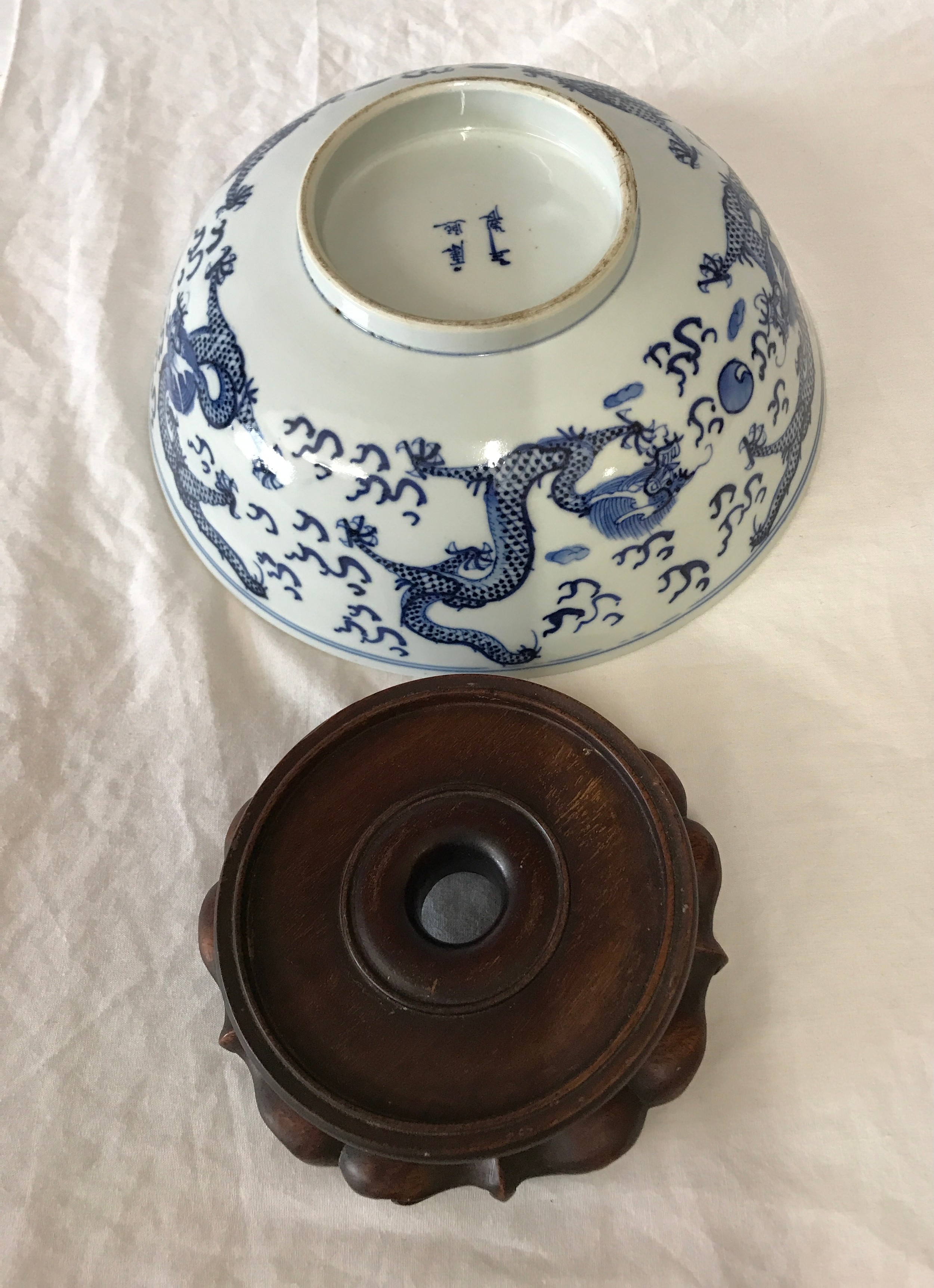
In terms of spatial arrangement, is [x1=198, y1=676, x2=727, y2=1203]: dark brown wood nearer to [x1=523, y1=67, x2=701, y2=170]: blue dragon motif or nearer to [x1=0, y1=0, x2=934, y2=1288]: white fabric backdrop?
[x1=0, y1=0, x2=934, y2=1288]: white fabric backdrop

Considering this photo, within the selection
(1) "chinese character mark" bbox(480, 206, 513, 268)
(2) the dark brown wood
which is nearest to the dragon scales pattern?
(1) "chinese character mark" bbox(480, 206, 513, 268)

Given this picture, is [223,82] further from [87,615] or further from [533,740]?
[533,740]

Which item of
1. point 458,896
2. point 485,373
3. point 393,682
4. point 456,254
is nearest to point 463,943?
point 458,896

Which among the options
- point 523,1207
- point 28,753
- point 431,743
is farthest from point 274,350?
point 523,1207

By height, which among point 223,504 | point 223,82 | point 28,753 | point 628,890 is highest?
point 223,82

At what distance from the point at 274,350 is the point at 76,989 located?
0.50 m

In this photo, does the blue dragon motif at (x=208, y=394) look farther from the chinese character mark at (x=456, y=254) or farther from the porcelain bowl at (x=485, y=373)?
the chinese character mark at (x=456, y=254)

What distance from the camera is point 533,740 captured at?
723mm

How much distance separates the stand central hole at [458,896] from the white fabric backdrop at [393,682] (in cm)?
17

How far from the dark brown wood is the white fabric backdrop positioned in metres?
0.07

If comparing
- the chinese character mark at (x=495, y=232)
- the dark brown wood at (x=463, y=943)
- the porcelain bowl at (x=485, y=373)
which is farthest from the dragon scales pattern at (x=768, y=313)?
the dark brown wood at (x=463, y=943)

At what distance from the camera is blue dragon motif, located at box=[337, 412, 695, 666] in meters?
0.67

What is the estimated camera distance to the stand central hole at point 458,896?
69cm

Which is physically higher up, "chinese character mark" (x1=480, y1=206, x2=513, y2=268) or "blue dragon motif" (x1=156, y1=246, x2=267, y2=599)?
"chinese character mark" (x1=480, y1=206, x2=513, y2=268)
